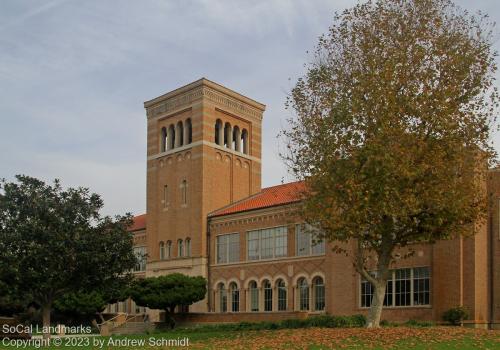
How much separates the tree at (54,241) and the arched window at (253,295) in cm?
1519

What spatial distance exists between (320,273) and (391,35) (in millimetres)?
20421

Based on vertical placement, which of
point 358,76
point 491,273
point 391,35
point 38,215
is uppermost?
point 391,35

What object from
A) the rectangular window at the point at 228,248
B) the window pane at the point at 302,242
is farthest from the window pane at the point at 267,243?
the rectangular window at the point at 228,248

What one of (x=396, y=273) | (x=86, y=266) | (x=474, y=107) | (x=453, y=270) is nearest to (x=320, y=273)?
(x=396, y=273)

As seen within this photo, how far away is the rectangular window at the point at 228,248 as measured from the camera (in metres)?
47.8

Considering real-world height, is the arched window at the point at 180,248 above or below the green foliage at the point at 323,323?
above

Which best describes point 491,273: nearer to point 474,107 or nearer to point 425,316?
point 425,316

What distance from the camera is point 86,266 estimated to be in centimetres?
3145

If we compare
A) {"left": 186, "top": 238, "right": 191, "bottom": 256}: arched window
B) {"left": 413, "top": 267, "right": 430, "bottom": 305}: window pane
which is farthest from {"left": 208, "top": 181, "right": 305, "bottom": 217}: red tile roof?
{"left": 413, "top": 267, "right": 430, "bottom": 305}: window pane

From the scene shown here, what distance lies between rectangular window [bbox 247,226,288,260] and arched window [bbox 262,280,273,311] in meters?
1.81

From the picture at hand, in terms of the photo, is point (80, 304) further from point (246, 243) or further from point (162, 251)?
point (246, 243)

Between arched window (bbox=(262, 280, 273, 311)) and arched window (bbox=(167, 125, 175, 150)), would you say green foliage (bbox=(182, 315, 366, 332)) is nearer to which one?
arched window (bbox=(262, 280, 273, 311))

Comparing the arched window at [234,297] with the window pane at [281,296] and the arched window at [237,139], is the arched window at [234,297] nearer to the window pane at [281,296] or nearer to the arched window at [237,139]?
the window pane at [281,296]

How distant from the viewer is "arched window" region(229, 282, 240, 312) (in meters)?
47.1
